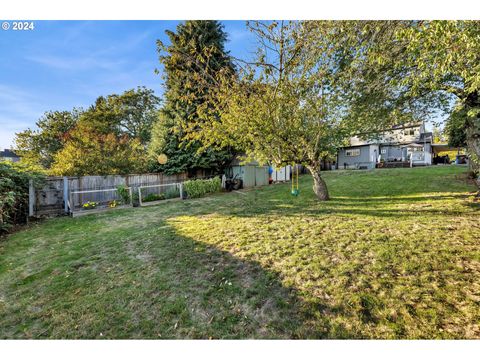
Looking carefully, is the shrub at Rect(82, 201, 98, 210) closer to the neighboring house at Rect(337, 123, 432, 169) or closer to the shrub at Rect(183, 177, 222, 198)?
the shrub at Rect(183, 177, 222, 198)

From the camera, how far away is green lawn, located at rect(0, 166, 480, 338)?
80.1 inches

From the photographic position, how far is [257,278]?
2865mm

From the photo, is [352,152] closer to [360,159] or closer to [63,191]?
[360,159]

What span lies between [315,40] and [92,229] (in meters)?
7.52

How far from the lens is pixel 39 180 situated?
7223 millimetres

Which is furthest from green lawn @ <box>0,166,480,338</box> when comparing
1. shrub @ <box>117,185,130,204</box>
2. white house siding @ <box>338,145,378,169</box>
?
white house siding @ <box>338,145,378,169</box>

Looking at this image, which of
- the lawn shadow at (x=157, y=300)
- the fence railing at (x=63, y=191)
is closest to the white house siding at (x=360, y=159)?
the fence railing at (x=63, y=191)

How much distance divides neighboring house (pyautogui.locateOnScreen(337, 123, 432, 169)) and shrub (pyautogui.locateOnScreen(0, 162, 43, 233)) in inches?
852

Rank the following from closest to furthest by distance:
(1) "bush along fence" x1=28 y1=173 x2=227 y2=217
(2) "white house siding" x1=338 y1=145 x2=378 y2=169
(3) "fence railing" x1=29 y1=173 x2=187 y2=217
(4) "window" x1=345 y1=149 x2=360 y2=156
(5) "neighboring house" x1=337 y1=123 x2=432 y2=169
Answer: (3) "fence railing" x1=29 y1=173 x2=187 y2=217 < (1) "bush along fence" x1=28 y1=173 x2=227 y2=217 < (5) "neighboring house" x1=337 y1=123 x2=432 y2=169 < (2) "white house siding" x1=338 y1=145 x2=378 y2=169 < (4) "window" x1=345 y1=149 x2=360 y2=156

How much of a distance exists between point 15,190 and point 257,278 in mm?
8330

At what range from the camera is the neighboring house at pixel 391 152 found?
18750 millimetres

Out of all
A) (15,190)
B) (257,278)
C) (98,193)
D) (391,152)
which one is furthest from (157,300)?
(391,152)

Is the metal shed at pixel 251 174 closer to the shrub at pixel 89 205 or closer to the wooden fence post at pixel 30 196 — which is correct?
the shrub at pixel 89 205
